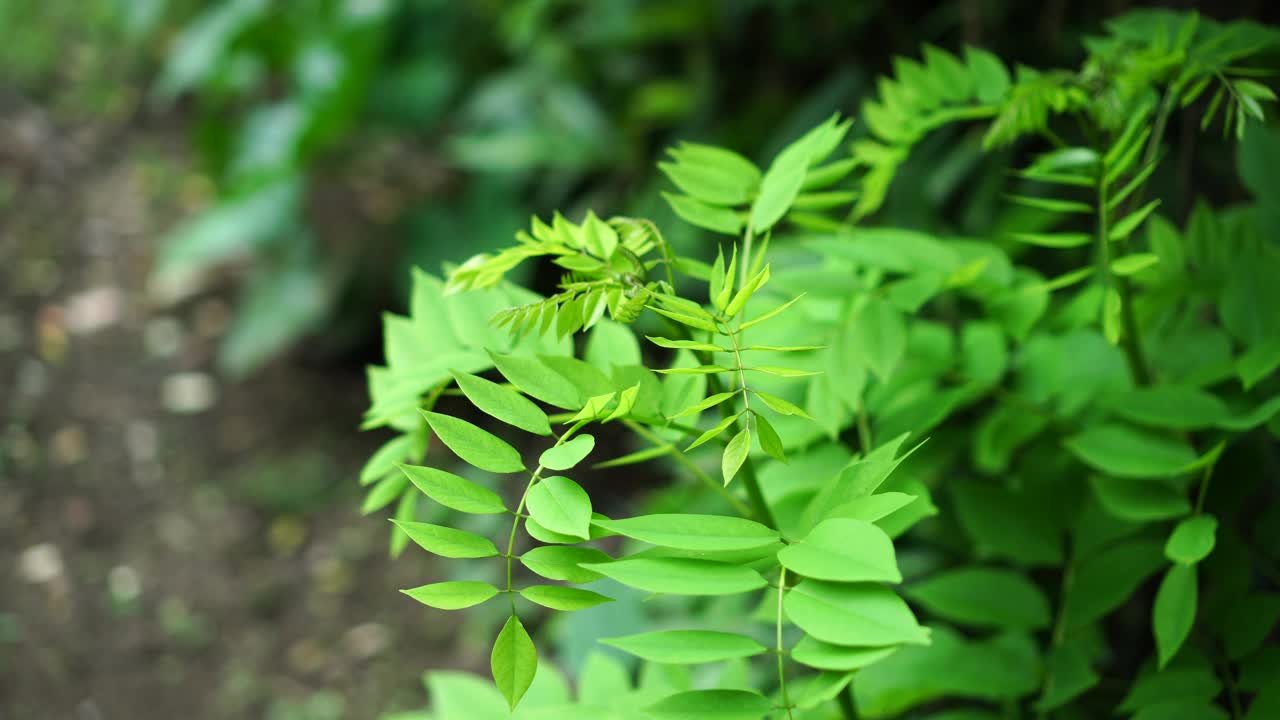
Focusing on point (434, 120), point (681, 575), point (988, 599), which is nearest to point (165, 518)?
point (434, 120)

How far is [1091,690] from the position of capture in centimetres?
83

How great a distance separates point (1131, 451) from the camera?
0.68 meters

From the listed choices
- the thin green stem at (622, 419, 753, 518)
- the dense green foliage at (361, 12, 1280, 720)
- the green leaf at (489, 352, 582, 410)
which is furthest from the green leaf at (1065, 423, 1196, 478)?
the green leaf at (489, 352, 582, 410)

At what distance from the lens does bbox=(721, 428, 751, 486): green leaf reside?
454mm

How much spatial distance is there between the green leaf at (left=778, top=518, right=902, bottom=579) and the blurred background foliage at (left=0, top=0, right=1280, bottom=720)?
4.38 feet

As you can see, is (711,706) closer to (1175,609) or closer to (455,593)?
(455,593)

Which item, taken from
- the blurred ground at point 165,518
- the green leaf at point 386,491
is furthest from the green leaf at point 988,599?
the blurred ground at point 165,518

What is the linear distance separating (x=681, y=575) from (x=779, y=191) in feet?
0.80

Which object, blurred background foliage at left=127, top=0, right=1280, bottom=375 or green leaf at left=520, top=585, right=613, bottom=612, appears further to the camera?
blurred background foliage at left=127, top=0, right=1280, bottom=375

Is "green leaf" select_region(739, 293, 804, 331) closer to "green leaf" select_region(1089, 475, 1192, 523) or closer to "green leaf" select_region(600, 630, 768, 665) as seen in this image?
"green leaf" select_region(600, 630, 768, 665)

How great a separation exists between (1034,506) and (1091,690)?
0.17 meters

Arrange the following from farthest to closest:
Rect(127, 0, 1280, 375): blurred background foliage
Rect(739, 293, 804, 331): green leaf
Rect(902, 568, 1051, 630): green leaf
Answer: Rect(127, 0, 1280, 375): blurred background foliage
Rect(902, 568, 1051, 630): green leaf
Rect(739, 293, 804, 331): green leaf

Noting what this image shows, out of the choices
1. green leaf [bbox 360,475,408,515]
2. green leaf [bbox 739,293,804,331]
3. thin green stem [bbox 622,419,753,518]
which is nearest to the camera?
green leaf [bbox 739,293,804,331]

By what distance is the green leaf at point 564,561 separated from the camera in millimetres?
475
